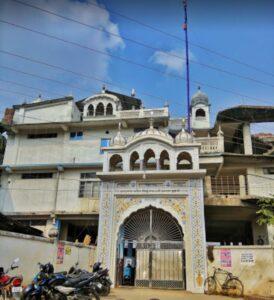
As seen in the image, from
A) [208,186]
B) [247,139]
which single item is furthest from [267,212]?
[247,139]

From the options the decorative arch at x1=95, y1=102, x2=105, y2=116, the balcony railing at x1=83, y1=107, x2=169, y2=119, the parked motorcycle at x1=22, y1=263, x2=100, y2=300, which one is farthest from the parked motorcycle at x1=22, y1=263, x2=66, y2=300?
the decorative arch at x1=95, y1=102, x2=105, y2=116

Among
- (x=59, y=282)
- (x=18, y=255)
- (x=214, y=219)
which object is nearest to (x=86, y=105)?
(x=214, y=219)

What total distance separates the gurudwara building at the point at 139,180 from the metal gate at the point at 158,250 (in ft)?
0.14

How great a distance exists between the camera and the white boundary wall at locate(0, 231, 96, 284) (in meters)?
8.72

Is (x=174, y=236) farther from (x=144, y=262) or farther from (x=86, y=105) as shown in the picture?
(x=86, y=105)

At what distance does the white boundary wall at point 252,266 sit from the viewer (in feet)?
37.0

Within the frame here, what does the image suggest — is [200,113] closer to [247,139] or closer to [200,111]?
[200,111]

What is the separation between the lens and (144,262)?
41.3 feet

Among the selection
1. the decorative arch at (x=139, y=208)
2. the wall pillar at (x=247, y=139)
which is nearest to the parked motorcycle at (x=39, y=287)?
the decorative arch at (x=139, y=208)

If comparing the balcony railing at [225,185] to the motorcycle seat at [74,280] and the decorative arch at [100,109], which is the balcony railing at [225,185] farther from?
the motorcycle seat at [74,280]

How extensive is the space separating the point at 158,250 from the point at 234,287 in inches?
125

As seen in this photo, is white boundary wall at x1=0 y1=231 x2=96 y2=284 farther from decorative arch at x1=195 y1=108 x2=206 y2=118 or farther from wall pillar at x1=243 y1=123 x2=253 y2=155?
decorative arch at x1=195 y1=108 x2=206 y2=118

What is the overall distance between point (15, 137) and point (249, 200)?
15323 millimetres

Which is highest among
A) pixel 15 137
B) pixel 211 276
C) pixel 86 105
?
pixel 86 105
